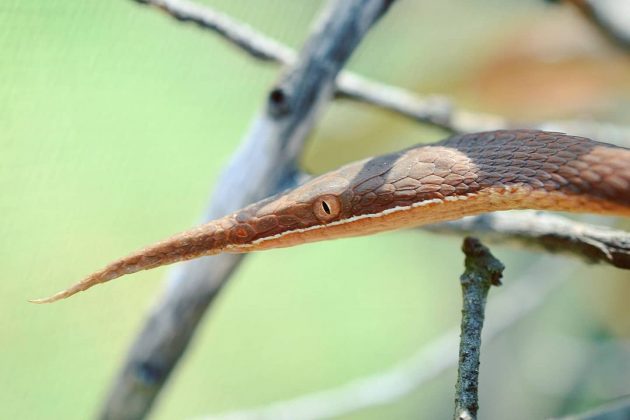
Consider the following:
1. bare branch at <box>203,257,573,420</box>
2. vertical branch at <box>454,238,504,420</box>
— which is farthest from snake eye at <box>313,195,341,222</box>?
bare branch at <box>203,257,573,420</box>

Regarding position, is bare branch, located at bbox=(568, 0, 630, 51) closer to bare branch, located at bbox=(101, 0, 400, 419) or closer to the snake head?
bare branch, located at bbox=(101, 0, 400, 419)

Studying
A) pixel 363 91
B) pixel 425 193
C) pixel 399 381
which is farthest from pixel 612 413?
pixel 399 381

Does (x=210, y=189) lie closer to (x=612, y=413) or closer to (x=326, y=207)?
(x=326, y=207)

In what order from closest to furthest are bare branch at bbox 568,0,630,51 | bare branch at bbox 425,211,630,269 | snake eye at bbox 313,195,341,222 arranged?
snake eye at bbox 313,195,341,222 → bare branch at bbox 425,211,630,269 → bare branch at bbox 568,0,630,51

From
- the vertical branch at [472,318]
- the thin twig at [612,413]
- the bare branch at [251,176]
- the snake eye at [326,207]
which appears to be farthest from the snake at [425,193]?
the bare branch at [251,176]

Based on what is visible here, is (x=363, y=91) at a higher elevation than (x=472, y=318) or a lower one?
lower

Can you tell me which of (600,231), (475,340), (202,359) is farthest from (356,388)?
(475,340)

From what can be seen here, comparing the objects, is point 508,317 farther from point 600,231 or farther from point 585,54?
point 600,231
